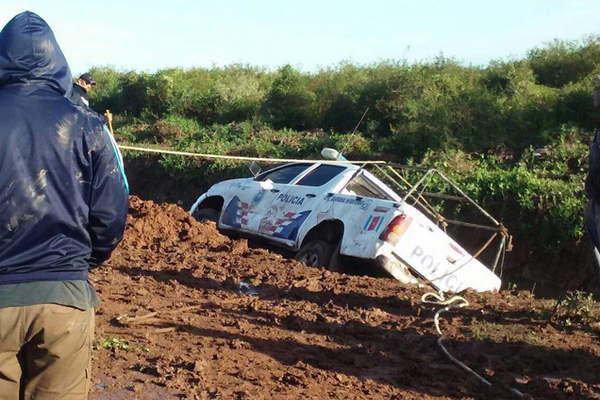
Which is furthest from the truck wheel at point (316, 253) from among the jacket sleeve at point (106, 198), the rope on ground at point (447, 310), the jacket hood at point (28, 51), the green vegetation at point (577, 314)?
the jacket hood at point (28, 51)

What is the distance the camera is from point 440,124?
18781 mm

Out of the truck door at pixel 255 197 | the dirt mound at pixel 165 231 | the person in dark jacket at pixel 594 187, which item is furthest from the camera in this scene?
the truck door at pixel 255 197

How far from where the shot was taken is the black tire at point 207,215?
12.8 meters

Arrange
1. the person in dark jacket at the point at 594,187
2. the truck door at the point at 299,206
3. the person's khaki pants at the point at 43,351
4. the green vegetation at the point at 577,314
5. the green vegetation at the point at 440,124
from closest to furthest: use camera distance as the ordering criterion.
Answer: the person's khaki pants at the point at 43,351, the person in dark jacket at the point at 594,187, the green vegetation at the point at 577,314, the truck door at the point at 299,206, the green vegetation at the point at 440,124

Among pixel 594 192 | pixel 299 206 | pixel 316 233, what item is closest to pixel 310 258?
pixel 316 233

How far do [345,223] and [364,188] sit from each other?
1113 millimetres

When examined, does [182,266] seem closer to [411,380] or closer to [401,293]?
[401,293]

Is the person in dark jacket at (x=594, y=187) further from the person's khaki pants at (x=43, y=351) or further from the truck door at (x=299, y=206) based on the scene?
the person's khaki pants at (x=43, y=351)

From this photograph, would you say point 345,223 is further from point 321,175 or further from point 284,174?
point 284,174

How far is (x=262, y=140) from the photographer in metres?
22.8

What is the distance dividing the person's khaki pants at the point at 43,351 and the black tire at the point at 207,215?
9544mm

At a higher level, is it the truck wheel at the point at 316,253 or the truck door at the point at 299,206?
the truck door at the point at 299,206

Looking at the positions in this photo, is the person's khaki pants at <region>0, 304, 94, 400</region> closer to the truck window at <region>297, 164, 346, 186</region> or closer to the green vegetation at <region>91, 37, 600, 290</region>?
the truck window at <region>297, 164, 346, 186</region>

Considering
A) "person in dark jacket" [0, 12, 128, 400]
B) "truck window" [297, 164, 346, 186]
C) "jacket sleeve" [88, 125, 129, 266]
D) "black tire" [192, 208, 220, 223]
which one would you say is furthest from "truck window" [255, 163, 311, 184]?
"person in dark jacket" [0, 12, 128, 400]
